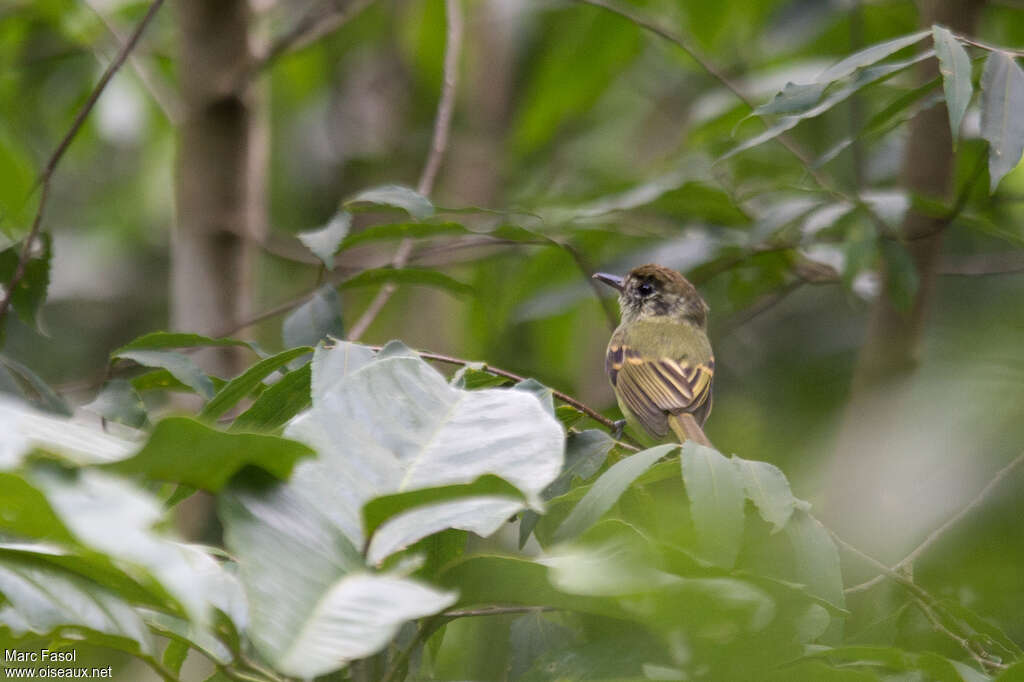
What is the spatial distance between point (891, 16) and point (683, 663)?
3673 mm

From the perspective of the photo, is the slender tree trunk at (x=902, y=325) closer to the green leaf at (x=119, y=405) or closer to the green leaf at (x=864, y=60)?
the green leaf at (x=864, y=60)

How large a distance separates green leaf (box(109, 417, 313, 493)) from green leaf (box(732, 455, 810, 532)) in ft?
2.45

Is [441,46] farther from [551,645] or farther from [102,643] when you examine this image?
[102,643]

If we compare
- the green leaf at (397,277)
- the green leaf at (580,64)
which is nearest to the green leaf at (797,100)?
the green leaf at (397,277)

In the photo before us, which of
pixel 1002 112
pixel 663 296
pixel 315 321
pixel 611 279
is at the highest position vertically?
pixel 1002 112

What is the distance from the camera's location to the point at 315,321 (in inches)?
89.8

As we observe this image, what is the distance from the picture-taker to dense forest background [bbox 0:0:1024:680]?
121 cm

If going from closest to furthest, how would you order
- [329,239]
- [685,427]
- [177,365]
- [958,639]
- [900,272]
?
[958,639] < [177,365] < [329,239] < [900,272] < [685,427]

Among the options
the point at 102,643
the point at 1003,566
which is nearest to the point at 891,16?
the point at 1003,566

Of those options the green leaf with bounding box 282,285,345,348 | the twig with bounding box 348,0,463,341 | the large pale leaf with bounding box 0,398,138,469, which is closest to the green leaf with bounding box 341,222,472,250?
the green leaf with bounding box 282,285,345,348

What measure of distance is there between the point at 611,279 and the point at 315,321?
80.8 inches

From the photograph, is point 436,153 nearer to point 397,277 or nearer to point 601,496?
point 397,277

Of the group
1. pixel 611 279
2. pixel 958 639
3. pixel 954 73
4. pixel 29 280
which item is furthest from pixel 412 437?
pixel 611 279

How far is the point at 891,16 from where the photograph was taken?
4281mm
